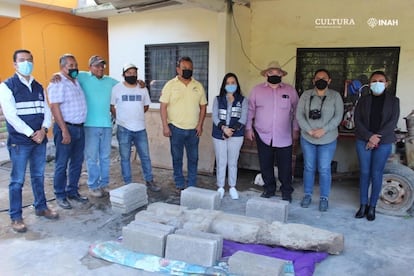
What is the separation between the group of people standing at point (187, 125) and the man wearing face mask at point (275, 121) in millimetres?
12

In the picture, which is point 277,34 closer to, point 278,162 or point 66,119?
point 278,162

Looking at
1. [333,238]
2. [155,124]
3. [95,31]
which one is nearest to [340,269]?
[333,238]

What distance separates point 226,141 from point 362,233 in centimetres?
185

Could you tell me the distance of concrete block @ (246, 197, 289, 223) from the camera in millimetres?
3887

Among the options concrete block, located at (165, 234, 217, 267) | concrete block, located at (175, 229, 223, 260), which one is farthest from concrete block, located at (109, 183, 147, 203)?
concrete block, located at (165, 234, 217, 267)

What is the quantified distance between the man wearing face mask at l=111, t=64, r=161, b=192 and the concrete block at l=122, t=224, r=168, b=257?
5.61ft

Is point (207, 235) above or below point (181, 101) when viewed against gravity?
below

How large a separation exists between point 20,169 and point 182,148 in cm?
195

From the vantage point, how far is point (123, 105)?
4.75m

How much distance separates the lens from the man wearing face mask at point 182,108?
4727mm

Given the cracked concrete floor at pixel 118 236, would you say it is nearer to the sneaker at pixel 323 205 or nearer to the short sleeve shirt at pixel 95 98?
the sneaker at pixel 323 205

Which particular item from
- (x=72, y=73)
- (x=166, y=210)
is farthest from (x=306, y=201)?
(x=72, y=73)

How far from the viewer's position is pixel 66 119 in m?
4.23

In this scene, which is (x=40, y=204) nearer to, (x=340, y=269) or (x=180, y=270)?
(x=180, y=270)
